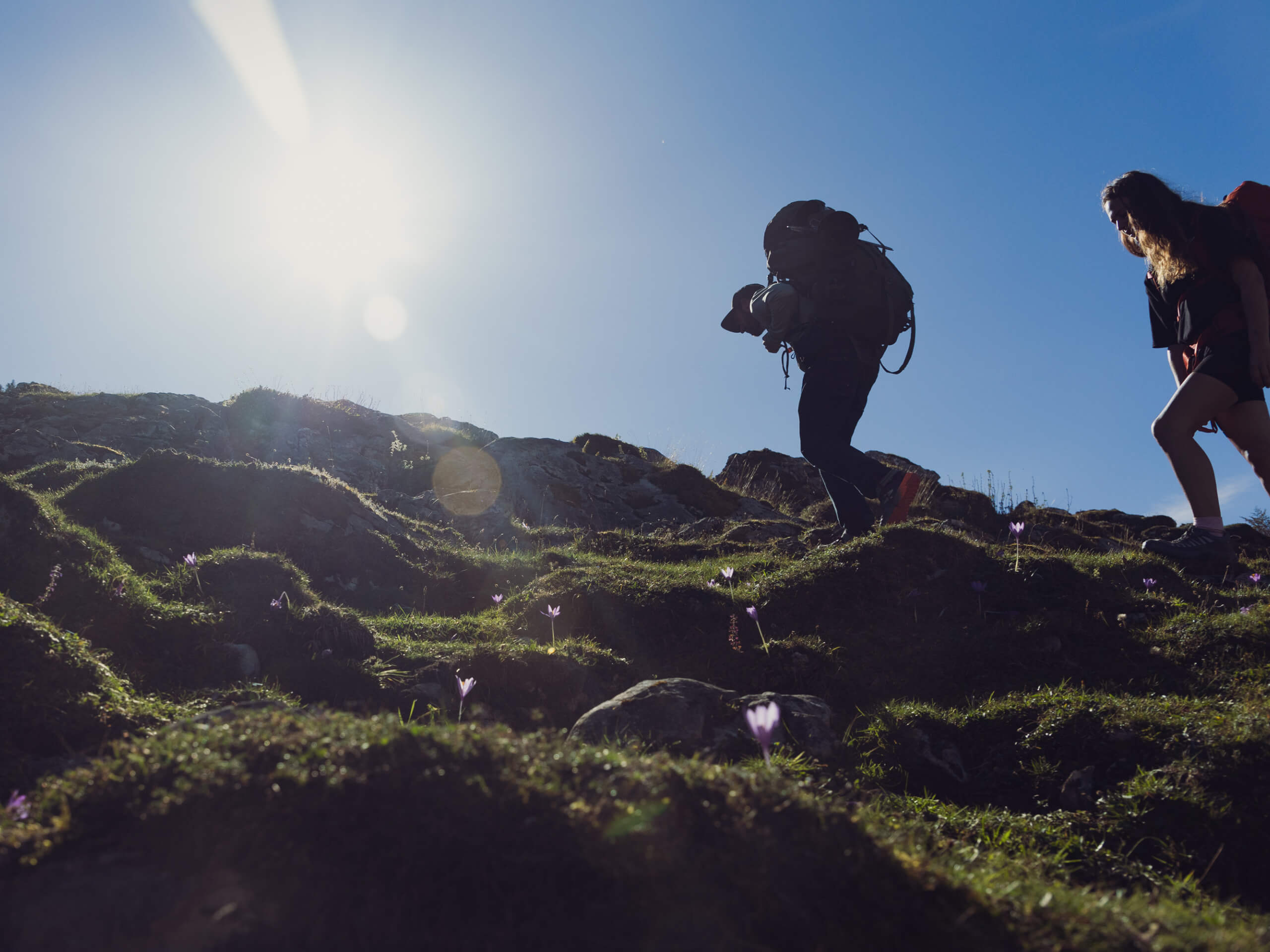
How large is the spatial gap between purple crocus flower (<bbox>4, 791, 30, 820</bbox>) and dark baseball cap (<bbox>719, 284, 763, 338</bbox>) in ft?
25.6

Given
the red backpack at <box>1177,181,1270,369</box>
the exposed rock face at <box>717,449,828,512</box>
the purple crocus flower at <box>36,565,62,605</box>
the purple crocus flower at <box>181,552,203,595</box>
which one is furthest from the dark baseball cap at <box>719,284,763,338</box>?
the exposed rock face at <box>717,449,828,512</box>

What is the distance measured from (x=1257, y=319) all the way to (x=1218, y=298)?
1.13 ft

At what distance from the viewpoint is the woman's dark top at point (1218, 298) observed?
5.68 metres

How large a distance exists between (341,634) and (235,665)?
81 centimetres

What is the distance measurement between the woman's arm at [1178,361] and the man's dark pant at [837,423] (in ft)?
8.76

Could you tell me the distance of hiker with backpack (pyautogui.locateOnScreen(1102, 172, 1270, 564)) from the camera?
5.66m

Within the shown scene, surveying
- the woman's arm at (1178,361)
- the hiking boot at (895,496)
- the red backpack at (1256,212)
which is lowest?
the hiking boot at (895,496)

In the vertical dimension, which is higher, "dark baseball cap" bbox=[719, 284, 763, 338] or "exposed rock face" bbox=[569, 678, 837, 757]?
"dark baseball cap" bbox=[719, 284, 763, 338]

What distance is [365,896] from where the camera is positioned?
1861mm

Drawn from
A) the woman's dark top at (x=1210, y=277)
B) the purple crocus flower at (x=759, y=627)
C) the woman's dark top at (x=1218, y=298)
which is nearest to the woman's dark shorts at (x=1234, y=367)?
the woman's dark top at (x=1218, y=298)

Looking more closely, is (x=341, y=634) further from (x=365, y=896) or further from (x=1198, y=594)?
(x=1198, y=594)

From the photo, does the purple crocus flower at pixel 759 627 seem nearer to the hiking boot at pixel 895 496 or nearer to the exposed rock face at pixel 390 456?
the hiking boot at pixel 895 496

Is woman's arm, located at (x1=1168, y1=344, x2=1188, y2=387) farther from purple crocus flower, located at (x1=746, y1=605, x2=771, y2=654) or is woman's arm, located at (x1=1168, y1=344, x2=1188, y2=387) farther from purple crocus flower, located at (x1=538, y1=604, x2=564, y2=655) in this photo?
purple crocus flower, located at (x1=538, y1=604, x2=564, y2=655)

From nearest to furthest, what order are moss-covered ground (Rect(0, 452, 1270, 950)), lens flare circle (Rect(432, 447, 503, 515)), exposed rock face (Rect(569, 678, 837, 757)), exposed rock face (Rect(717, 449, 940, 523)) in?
moss-covered ground (Rect(0, 452, 1270, 950))
exposed rock face (Rect(569, 678, 837, 757))
lens flare circle (Rect(432, 447, 503, 515))
exposed rock face (Rect(717, 449, 940, 523))
